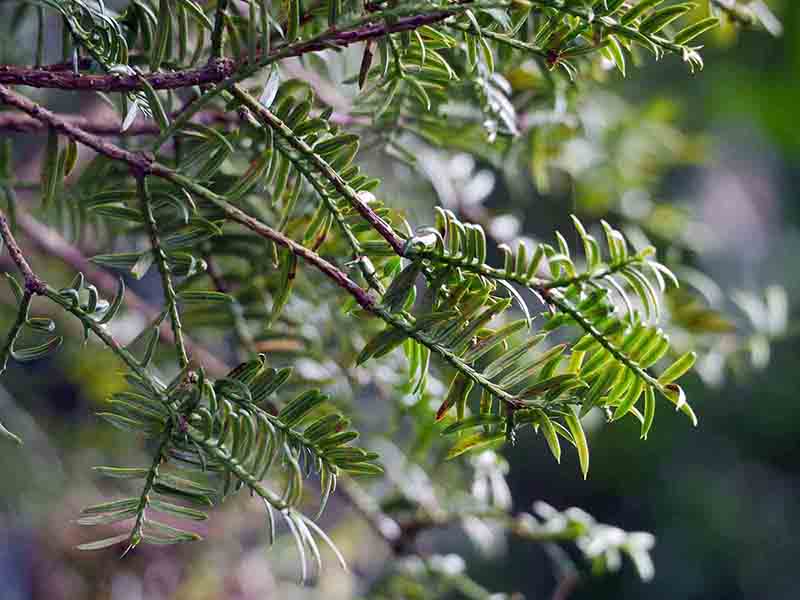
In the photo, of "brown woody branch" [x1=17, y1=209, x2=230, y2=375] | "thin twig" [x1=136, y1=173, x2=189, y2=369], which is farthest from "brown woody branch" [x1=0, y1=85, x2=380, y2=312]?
"brown woody branch" [x1=17, y1=209, x2=230, y2=375]

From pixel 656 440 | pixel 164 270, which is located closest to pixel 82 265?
pixel 164 270

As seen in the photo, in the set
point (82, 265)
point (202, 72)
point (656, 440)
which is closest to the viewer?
point (202, 72)

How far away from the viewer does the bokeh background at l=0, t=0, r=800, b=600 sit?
707 millimetres

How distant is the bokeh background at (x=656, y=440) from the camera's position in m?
0.71

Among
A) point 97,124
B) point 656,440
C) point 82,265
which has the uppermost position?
point 97,124

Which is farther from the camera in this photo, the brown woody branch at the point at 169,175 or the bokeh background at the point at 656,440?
the bokeh background at the point at 656,440

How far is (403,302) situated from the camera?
26 centimetres

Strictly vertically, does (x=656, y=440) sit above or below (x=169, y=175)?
below

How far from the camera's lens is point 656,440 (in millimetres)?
1303

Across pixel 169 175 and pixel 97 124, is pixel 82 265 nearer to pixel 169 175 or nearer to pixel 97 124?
pixel 97 124

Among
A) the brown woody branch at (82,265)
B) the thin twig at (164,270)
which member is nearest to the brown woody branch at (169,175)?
the thin twig at (164,270)

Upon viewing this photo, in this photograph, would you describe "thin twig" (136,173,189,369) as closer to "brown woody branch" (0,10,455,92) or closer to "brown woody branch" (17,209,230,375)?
"brown woody branch" (0,10,455,92)

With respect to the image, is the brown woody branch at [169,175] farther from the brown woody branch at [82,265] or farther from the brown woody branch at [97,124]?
the brown woody branch at [82,265]

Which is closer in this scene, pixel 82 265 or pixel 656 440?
pixel 82 265
